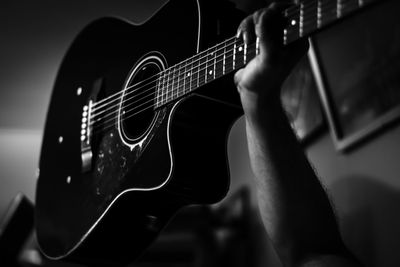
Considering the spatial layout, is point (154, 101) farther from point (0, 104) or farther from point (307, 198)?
point (0, 104)

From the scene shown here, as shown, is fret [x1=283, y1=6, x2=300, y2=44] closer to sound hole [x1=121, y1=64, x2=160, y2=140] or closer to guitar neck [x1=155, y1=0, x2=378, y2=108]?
guitar neck [x1=155, y1=0, x2=378, y2=108]

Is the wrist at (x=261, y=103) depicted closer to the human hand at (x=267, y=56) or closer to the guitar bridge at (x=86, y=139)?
the human hand at (x=267, y=56)

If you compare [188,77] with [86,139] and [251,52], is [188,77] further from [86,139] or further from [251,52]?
[86,139]

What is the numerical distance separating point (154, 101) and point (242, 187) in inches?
43.7

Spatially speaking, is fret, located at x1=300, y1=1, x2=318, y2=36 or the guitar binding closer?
fret, located at x1=300, y1=1, x2=318, y2=36

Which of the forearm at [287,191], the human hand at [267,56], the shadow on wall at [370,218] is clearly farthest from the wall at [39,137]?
the human hand at [267,56]

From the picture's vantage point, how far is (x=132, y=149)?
1.16 m

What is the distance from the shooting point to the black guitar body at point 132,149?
107cm

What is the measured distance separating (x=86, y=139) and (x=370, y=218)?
0.70m

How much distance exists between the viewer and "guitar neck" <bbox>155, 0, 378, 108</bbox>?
2.42ft

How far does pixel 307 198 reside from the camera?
978mm

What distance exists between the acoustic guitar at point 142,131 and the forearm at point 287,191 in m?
0.10

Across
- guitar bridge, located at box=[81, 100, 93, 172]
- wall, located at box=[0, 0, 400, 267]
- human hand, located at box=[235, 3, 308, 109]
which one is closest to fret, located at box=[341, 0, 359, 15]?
human hand, located at box=[235, 3, 308, 109]

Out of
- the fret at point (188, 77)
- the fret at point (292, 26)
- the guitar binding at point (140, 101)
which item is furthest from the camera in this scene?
the guitar binding at point (140, 101)
